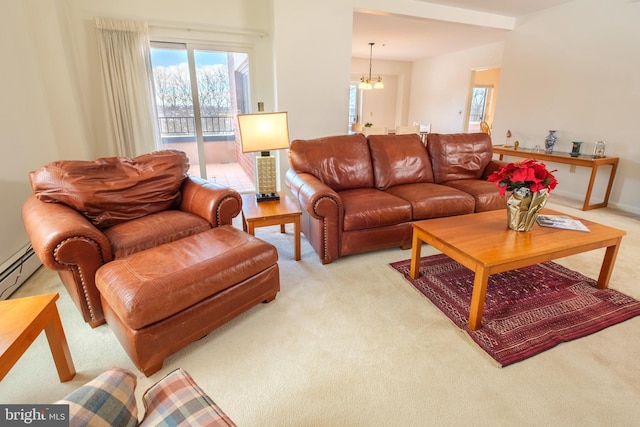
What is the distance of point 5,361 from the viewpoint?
108 cm

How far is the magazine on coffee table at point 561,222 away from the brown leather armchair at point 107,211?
213 cm

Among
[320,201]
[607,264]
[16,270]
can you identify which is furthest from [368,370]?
[16,270]

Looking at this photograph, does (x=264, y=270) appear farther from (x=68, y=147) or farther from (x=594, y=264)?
(x=68, y=147)

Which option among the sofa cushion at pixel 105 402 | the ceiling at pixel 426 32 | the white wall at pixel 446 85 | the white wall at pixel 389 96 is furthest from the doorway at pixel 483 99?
the sofa cushion at pixel 105 402

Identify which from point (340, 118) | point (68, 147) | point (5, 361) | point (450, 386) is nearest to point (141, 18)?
point (68, 147)

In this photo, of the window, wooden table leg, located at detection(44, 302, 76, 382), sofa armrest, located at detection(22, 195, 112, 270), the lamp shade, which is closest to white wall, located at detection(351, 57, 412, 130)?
the window

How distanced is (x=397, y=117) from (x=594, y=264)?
25.0 ft

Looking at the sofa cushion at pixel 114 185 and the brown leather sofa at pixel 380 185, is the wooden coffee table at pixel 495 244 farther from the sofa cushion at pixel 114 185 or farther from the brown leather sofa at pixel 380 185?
the sofa cushion at pixel 114 185

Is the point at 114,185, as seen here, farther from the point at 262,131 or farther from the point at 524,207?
the point at 524,207

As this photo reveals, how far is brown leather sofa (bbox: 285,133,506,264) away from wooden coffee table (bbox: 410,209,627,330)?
1.38 ft

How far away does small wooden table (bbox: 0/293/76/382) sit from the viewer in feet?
3.67

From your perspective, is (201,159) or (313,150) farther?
(201,159)

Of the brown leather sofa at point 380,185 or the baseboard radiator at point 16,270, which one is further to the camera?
the brown leather sofa at point 380,185

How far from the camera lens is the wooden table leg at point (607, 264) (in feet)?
6.73
